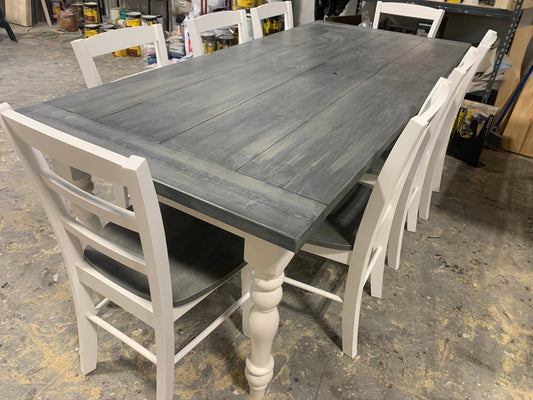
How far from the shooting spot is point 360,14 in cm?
319

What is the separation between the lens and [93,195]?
0.83 m

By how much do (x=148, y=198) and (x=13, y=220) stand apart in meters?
1.53

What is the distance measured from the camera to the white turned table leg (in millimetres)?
880

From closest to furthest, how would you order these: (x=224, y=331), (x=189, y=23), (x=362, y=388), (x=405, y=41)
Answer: (x=362, y=388) < (x=224, y=331) < (x=189, y=23) < (x=405, y=41)

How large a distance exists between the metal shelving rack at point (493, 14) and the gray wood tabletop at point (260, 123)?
930 mm

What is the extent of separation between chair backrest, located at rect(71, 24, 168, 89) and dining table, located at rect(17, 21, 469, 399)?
0.39ft

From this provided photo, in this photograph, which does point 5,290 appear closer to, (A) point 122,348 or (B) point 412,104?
(A) point 122,348

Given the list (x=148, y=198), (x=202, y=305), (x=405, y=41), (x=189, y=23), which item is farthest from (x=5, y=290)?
(x=405, y=41)

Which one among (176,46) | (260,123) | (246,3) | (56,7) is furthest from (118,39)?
(56,7)

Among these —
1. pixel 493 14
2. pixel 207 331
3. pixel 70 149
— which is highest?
pixel 493 14

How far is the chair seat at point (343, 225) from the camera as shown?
1.15 metres

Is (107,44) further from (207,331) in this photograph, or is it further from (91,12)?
(91,12)

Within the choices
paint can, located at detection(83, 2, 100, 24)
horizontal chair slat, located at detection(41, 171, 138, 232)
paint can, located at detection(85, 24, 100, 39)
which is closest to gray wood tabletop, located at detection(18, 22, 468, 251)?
horizontal chair slat, located at detection(41, 171, 138, 232)

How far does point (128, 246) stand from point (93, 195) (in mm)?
271
